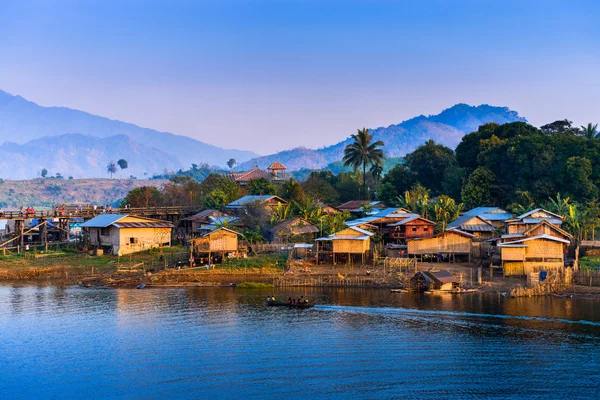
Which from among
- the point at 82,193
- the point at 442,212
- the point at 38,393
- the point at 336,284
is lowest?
the point at 38,393

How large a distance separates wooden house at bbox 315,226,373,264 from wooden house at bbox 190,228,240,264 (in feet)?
19.8

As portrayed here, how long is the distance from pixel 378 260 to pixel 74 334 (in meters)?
21.3

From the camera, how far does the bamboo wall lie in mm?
42812

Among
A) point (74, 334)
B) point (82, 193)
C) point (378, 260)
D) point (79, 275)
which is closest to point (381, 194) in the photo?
point (378, 260)

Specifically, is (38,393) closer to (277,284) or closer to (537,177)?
(277,284)

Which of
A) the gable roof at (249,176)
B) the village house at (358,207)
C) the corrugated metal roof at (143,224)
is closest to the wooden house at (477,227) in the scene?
the village house at (358,207)

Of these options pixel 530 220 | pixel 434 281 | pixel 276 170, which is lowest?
pixel 434 281

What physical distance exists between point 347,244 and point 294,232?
18.4 feet

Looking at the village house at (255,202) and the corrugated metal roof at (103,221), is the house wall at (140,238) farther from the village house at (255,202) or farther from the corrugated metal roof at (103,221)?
the village house at (255,202)

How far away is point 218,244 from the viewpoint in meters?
44.5

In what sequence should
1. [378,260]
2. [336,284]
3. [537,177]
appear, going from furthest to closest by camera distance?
[537,177] → [378,260] → [336,284]

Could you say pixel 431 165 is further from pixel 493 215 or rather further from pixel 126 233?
pixel 126 233

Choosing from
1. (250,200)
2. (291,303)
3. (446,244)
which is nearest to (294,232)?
(250,200)

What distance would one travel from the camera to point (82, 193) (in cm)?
16750
